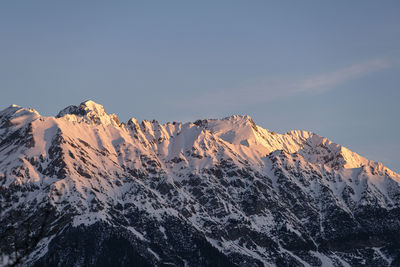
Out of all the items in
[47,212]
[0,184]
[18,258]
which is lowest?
[18,258]

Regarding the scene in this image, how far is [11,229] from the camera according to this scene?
118 feet

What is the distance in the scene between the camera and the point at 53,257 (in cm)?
4375

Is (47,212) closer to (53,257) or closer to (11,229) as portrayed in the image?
(11,229)

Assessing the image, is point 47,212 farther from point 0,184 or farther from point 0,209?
point 0,184

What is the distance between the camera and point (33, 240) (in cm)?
3528

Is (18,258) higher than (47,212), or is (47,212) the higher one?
(47,212)

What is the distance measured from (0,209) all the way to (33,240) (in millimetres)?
2214

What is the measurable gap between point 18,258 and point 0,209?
2430 mm

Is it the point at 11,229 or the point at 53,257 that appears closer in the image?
the point at 11,229

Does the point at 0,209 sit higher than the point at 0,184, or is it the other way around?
the point at 0,184

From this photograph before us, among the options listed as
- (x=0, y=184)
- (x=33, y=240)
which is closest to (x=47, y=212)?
(x=33, y=240)

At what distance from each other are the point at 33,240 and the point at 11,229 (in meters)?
1.41

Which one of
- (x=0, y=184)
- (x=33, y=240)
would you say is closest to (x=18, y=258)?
(x=33, y=240)

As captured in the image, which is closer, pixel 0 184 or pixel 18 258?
pixel 18 258
